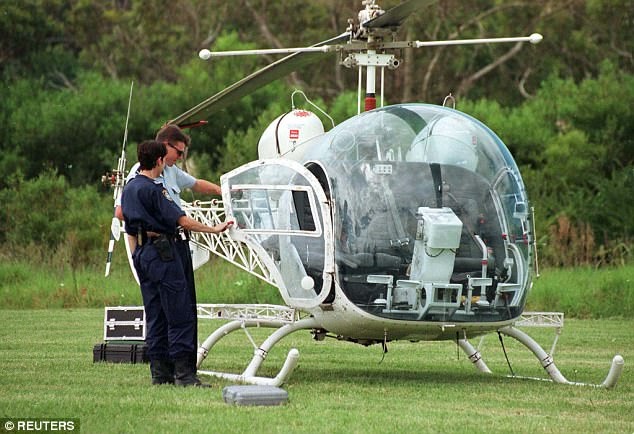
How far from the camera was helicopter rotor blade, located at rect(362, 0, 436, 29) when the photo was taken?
28.6ft

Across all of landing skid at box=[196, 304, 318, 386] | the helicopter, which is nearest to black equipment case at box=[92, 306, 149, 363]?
landing skid at box=[196, 304, 318, 386]

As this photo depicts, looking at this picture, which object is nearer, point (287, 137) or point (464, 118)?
point (464, 118)

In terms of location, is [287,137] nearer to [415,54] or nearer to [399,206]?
[399,206]

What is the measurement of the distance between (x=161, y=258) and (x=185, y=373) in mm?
856

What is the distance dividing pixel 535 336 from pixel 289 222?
6.97 metres

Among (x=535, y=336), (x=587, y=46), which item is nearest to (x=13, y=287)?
(x=535, y=336)

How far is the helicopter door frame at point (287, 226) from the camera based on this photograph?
29.5ft

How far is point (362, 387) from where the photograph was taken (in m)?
9.25

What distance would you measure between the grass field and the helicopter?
0.45m

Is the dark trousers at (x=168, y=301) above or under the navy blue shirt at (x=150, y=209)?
under

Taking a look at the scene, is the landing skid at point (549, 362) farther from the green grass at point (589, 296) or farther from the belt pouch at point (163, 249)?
the green grass at point (589, 296)

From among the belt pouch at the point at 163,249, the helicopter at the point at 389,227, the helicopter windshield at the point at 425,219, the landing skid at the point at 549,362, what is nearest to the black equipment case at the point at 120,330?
the helicopter at the point at 389,227

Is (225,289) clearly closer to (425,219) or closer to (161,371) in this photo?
(161,371)
